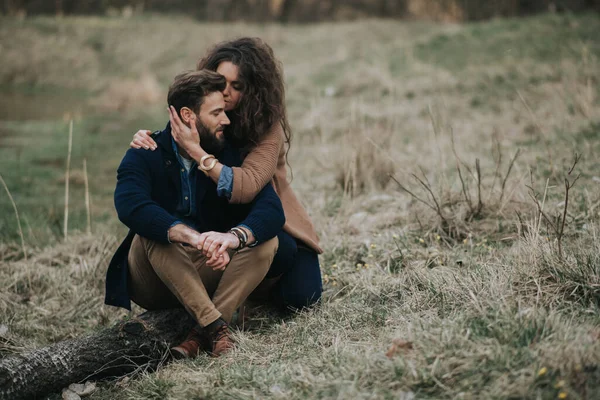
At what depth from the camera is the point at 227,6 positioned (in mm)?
23750

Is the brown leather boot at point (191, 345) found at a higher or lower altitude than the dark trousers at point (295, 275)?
lower

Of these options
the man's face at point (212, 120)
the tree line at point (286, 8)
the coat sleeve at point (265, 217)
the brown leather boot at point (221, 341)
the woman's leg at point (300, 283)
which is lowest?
the brown leather boot at point (221, 341)

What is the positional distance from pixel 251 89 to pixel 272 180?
1.71 ft

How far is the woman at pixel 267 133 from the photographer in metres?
3.22

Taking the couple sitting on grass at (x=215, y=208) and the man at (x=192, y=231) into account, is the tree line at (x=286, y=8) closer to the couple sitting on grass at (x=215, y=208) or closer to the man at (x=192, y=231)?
the couple sitting on grass at (x=215, y=208)

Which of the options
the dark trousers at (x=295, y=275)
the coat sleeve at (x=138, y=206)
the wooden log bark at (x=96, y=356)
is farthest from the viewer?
the dark trousers at (x=295, y=275)

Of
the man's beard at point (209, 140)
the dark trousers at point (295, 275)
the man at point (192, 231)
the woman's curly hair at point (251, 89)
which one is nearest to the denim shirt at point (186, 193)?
the man at point (192, 231)

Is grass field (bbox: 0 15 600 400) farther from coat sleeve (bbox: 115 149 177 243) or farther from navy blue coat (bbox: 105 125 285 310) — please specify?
coat sleeve (bbox: 115 149 177 243)

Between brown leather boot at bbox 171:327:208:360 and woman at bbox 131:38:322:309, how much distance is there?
50cm

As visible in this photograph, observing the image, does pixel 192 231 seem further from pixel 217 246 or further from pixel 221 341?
pixel 221 341

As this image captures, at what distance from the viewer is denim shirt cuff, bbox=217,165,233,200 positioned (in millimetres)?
2959

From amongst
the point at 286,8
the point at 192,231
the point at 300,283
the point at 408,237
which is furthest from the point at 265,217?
the point at 286,8

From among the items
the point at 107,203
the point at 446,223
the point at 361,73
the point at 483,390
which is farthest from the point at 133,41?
the point at 483,390

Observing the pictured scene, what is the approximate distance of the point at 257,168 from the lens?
10.2 ft
